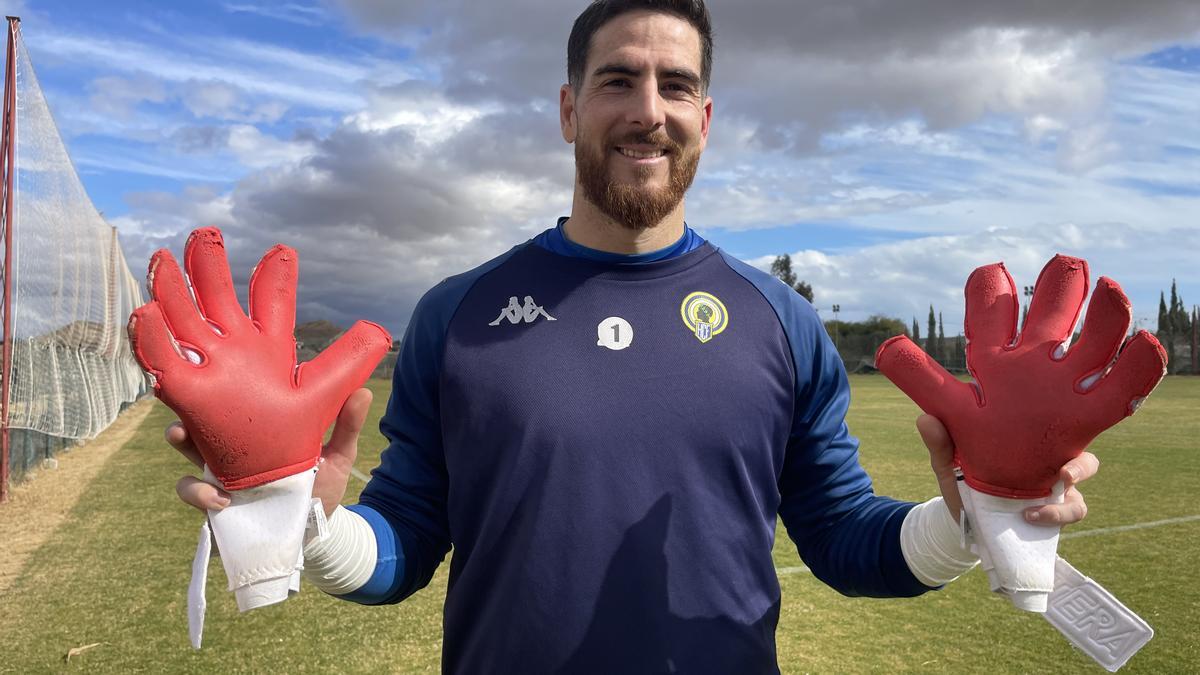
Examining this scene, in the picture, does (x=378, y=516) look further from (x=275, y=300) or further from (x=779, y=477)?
(x=779, y=477)

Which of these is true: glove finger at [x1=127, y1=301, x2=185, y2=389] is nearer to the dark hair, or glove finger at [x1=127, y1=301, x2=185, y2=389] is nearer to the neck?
the neck

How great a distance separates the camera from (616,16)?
6.89 ft

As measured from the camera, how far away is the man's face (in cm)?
201

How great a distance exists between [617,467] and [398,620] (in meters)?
3.87

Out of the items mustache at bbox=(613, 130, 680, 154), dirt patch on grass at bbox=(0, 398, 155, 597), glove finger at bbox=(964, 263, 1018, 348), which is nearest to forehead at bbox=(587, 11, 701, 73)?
mustache at bbox=(613, 130, 680, 154)

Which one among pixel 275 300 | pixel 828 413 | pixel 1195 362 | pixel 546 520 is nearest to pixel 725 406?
pixel 828 413

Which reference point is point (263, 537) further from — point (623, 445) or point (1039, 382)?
point (1039, 382)

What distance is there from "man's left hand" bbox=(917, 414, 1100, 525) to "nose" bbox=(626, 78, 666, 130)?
849mm

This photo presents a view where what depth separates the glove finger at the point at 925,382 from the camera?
1.73m

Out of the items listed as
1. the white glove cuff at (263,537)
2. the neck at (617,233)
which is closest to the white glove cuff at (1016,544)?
the neck at (617,233)

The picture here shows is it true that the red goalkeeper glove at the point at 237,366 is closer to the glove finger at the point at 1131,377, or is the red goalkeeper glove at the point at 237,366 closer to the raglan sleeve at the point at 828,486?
the raglan sleeve at the point at 828,486

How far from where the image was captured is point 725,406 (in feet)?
6.26

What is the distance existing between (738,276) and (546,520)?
0.77 metres

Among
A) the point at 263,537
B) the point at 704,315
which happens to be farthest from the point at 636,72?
the point at 263,537
